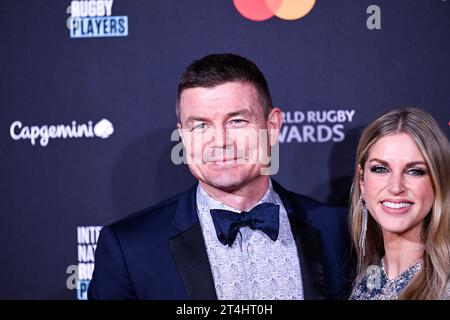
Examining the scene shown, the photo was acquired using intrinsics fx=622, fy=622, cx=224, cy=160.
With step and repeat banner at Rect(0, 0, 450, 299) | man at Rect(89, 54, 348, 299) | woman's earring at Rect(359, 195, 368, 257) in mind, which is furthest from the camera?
step and repeat banner at Rect(0, 0, 450, 299)

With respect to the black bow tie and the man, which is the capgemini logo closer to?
the man

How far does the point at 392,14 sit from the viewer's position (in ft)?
9.73

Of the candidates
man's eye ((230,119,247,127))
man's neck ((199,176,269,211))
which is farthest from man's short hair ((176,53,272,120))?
man's neck ((199,176,269,211))

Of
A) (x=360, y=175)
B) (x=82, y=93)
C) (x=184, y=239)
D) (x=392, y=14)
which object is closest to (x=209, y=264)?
(x=184, y=239)

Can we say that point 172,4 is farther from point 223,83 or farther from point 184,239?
point 184,239

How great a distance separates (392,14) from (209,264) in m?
1.51

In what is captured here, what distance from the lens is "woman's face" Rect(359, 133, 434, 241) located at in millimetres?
2287

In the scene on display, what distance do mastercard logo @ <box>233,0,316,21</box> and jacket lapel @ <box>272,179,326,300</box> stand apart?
878mm

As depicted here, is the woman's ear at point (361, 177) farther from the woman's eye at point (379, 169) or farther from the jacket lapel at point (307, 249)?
the jacket lapel at point (307, 249)

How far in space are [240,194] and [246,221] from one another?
14 cm

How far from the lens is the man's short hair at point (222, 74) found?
2.46m

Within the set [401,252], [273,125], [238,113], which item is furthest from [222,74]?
[401,252]

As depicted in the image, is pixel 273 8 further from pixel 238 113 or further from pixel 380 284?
pixel 380 284

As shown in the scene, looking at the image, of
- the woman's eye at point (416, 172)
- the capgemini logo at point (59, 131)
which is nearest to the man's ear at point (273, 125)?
the woman's eye at point (416, 172)
